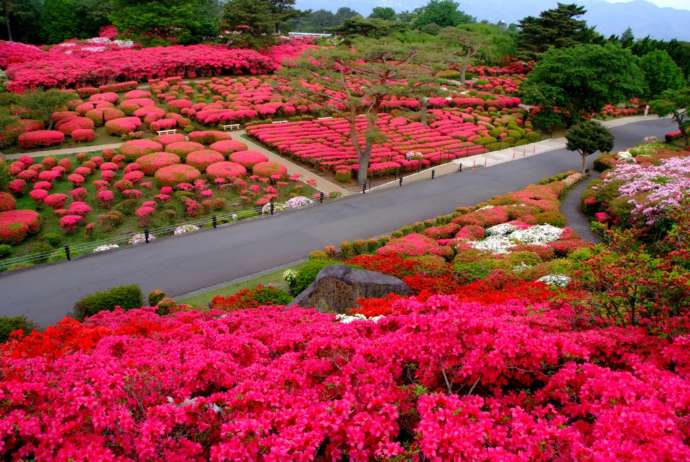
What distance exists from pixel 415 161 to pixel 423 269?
15281mm

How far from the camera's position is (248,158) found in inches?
1093

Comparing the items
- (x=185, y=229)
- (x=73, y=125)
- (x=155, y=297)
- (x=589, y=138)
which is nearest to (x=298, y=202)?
(x=185, y=229)

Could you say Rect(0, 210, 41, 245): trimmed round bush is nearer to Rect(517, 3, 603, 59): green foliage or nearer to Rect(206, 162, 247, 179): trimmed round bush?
Rect(206, 162, 247, 179): trimmed round bush

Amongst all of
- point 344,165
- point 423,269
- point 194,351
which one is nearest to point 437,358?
point 194,351

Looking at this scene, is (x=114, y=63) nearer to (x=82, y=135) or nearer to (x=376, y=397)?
(x=82, y=135)

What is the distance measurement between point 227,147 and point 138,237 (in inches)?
440

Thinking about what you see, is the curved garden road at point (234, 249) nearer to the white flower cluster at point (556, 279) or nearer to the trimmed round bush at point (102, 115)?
the white flower cluster at point (556, 279)

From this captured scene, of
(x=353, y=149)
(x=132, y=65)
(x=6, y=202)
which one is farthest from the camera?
(x=132, y=65)

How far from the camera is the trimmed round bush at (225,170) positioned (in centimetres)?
2553

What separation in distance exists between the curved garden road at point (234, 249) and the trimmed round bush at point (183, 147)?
9388 mm

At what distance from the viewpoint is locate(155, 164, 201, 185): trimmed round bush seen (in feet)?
79.7

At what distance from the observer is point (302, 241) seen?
62.3 feet

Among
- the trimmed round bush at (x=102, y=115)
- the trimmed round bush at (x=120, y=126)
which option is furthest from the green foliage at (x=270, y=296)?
the trimmed round bush at (x=102, y=115)

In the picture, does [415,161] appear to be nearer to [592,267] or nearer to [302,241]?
[302,241]
